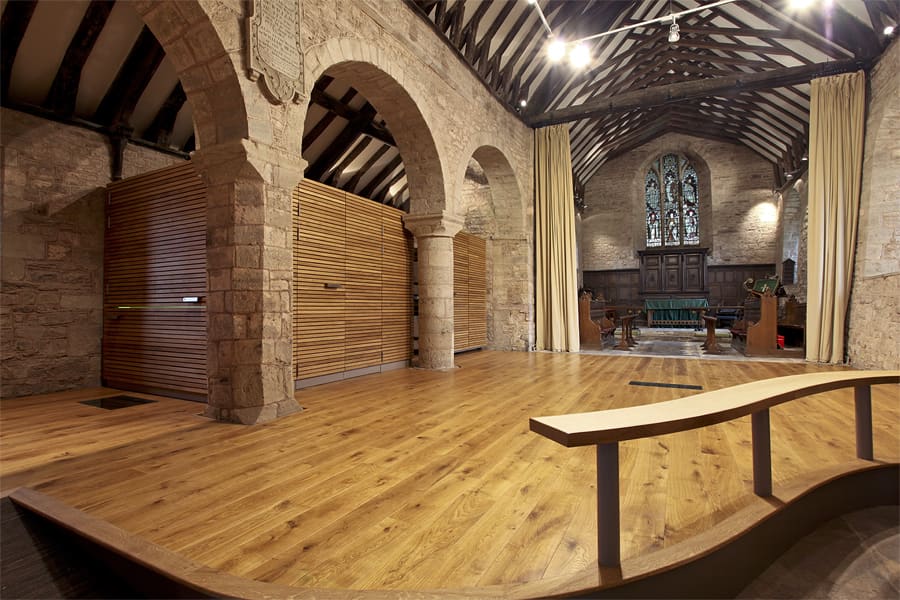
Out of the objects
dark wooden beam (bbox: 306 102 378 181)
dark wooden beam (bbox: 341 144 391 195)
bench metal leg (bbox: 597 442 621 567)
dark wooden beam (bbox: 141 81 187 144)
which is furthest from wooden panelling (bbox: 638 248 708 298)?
bench metal leg (bbox: 597 442 621 567)

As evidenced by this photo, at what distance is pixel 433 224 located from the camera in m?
5.79

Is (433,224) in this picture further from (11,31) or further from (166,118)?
(11,31)

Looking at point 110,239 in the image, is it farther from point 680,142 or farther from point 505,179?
point 680,142

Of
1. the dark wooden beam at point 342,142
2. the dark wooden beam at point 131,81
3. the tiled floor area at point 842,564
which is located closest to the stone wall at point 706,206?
the dark wooden beam at point 342,142

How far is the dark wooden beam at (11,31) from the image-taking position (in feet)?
13.7

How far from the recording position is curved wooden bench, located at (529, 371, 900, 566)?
121 centimetres

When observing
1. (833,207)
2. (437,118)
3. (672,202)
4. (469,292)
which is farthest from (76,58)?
(672,202)

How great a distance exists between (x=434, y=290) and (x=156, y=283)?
312 cm

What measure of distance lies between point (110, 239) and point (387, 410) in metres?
4.03

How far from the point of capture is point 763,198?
14.3 meters

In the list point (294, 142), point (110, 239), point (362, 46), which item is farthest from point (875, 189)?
point (110, 239)

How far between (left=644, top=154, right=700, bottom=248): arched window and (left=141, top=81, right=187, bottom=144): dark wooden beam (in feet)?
49.7

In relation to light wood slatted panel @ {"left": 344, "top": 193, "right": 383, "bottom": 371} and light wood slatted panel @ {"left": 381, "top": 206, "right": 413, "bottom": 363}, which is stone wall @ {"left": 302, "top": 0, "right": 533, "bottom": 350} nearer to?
light wood slatted panel @ {"left": 381, "top": 206, "right": 413, "bottom": 363}

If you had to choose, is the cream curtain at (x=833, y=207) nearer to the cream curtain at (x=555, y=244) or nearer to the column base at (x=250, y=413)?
the cream curtain at (x=555, y=244)
